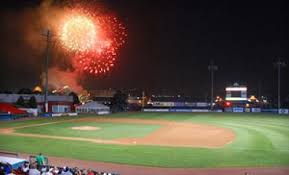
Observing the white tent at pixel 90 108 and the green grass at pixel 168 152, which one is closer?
the green grass at pixel 168 152

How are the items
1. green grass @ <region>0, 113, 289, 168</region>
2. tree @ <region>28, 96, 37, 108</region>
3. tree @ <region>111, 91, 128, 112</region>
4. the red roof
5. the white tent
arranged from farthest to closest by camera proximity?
tree @ <region>111, 91, 128, 112</region> < the white tent < tree @ <region>28, 96, 37, 108</region> < the red roof < green grass @ <region>0, 113, 289, 168</region>

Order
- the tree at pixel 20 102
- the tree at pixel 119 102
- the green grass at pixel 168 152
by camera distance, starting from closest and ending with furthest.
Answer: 1. the green grass at pixel 168 152
2. the tree at pixel 20 102
3. the tree at pixel 119 102

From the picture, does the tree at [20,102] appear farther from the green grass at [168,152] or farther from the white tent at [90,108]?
the green grass at [168,152]

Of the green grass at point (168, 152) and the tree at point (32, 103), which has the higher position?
the tree at point (32, 103)

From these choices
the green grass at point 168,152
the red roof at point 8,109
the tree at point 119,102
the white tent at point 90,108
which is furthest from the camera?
the tree at point 119,102

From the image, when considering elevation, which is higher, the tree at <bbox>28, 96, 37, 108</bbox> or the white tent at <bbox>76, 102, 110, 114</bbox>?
the tree at <bbox>28, 96, 37, 108</bbox>

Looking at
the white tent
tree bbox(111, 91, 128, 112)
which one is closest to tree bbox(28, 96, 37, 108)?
the white tent

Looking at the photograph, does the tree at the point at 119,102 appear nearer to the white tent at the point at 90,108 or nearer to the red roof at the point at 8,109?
the white tent at the point at 90,108

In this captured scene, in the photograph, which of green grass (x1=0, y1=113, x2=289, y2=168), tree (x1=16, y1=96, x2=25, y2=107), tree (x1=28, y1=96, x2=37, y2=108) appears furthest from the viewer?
tree (x1=28, y1=96, x2=37, y2=108)

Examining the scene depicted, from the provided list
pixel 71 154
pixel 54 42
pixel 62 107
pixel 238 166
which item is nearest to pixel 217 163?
pixel 238 166

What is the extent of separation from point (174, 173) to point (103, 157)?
5753mm

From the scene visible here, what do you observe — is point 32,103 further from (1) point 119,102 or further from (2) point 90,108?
(1) point 119,102

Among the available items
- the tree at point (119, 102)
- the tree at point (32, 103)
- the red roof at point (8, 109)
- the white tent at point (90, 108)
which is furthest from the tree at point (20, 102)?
the tree at point (119, 102)

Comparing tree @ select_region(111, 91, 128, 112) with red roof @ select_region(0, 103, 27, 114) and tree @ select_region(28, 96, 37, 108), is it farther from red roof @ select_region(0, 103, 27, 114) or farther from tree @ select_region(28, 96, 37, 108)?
red roof @ select_region(0, 103, 27, 114)
